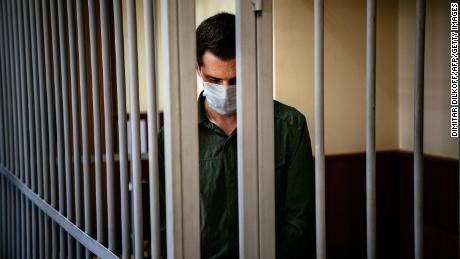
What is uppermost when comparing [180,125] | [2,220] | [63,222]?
[180,125]

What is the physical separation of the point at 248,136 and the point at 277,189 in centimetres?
70

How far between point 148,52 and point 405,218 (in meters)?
2.99

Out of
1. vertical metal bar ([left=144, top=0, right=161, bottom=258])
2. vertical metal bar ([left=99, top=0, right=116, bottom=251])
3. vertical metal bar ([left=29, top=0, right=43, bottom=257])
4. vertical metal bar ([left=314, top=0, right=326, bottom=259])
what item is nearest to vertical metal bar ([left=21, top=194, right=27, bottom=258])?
vertical metal bar ([left=29, top=0, right=43, bottom=257])

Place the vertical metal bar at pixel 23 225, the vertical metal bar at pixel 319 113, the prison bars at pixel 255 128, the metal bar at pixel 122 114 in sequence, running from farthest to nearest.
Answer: the vertical metal bar at pixel 23 225
the metal bar at pixel 122 114
the prison bars at pixel 255 128
the vertical metal bar at pixel 319 113

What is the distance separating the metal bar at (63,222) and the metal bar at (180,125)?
1.29ft

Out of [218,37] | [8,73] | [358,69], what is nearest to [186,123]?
[218,37]

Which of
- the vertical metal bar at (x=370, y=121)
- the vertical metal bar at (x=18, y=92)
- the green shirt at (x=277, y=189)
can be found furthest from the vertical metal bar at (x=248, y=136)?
the vertical metal bar at (x=18, y=92)

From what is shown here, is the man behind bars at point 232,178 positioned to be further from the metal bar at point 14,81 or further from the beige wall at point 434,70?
the beige wall at point 434,70

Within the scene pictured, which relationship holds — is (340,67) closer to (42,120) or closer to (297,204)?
(297,204)

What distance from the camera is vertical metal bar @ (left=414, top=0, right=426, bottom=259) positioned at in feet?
2.06

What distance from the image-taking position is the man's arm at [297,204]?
1.50m

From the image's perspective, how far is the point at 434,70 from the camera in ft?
10.2

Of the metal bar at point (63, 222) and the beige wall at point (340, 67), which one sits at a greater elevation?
the beige wall at point (340, 67)

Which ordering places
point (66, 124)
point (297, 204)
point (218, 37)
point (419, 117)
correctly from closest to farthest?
point (419, 117)
point (218, 37)
point (297, 204)
point (66, 124)
